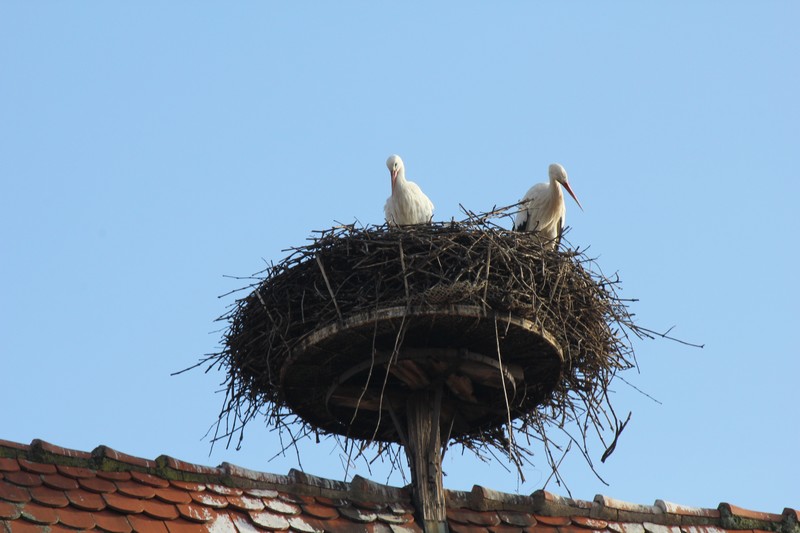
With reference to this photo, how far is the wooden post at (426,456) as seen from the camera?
6418 mm

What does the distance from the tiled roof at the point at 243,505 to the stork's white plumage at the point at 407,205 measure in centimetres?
376

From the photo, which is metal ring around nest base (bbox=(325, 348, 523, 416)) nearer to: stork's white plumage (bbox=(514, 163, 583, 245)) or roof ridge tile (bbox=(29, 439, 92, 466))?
→ roof ridge tile (bbox=(29, 439, 92, 466))

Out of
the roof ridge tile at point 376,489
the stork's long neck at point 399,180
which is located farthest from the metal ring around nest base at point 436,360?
the stork's long neck at point 399,180

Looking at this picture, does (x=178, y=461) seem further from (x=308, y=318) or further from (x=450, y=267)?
(x=450, y=267)

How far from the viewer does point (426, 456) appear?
672 cm

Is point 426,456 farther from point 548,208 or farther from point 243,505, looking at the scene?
point 548,208

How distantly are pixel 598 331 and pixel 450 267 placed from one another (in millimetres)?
1080

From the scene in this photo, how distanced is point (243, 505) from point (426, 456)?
1168 mm

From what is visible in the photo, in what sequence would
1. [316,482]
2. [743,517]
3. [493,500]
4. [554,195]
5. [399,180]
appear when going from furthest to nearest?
[554,195]
[399,180]
[743,517]
[493,500]
[316,482]

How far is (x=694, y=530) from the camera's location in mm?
6965

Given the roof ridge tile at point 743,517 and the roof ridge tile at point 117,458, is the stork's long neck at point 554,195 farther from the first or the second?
the roof ridge tile at point 117,458

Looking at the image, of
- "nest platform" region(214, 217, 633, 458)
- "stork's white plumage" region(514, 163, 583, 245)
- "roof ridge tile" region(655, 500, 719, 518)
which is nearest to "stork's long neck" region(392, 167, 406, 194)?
"stork's white plumage" region(514, 163, 583, 245)

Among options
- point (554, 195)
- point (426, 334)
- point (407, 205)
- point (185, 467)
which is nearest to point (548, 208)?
point (554, 195)

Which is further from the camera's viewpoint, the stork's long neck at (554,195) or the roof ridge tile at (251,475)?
the stork's long neck at (554,195)
